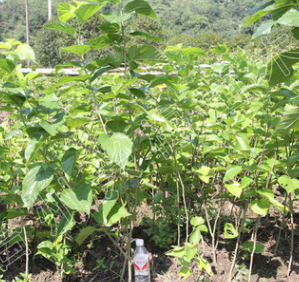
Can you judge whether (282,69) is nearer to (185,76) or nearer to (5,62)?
(185,76)

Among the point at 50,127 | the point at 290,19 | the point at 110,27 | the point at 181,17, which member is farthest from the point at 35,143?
the point at 181,17

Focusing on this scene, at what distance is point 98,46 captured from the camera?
3.94ft

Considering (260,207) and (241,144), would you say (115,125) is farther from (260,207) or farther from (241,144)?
(260,207)

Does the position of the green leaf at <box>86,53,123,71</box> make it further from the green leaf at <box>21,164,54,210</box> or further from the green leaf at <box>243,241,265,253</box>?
the green leaf at <box>243,241,265,253</box>

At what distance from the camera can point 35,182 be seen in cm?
120

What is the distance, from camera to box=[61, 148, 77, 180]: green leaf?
117cm

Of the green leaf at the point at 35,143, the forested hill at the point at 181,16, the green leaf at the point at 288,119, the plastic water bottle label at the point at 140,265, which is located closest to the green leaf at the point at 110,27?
the green leaf at the point at 35,143

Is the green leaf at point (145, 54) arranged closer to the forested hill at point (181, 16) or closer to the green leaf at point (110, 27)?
the green leaf at point (110, 27)

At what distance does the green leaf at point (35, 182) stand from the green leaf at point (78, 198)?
0.09m

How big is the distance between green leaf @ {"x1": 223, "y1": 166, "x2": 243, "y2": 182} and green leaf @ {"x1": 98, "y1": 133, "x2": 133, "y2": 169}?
1.65ft

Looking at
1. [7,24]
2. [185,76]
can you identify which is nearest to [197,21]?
[7,24]

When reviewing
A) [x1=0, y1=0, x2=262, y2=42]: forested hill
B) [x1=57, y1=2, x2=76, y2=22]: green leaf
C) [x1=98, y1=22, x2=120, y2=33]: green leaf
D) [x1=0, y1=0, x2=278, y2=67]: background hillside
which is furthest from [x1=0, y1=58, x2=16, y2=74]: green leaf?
[x1=0, y1=0, x2=262, y2=42]: forested hill

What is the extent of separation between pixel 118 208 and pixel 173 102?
23.0 inches

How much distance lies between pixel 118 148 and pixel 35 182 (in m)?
0.38
